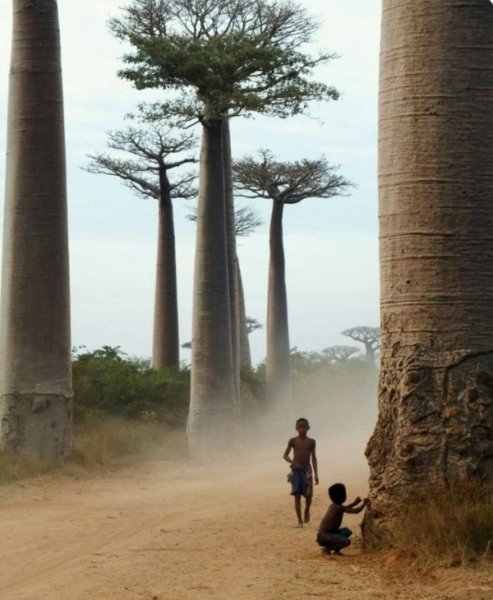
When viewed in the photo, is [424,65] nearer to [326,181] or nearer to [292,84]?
[292,84]

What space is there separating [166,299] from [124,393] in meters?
6.91

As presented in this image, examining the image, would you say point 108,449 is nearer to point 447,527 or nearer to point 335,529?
point 335,529

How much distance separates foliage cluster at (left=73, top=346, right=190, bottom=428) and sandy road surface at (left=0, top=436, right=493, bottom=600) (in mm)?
5736

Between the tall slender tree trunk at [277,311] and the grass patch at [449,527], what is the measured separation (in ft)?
68.7

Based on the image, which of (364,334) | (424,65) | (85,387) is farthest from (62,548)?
(364,334)

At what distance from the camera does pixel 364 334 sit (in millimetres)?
50375

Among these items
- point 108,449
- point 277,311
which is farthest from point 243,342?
point 108,449

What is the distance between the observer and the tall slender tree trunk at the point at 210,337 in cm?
1797

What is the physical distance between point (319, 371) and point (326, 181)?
719 cm

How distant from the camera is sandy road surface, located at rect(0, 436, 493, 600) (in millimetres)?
6938

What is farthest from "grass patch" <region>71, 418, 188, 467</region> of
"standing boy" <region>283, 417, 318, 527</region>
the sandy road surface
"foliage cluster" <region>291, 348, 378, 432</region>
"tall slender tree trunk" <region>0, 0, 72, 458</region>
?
"foliage cluster" <region>291, 348, 378, 432</region>

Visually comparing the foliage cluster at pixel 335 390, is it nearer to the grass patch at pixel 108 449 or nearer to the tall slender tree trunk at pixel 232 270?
the tall slender tree trunk at pixel 232 270

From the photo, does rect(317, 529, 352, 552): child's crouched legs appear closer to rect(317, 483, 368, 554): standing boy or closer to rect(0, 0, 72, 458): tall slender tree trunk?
rect(317, 483, 368, 554): standing boy

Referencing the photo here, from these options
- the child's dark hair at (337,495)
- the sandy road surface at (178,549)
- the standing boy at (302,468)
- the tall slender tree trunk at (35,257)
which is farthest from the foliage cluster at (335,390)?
the child's dark hair at (337,495)
